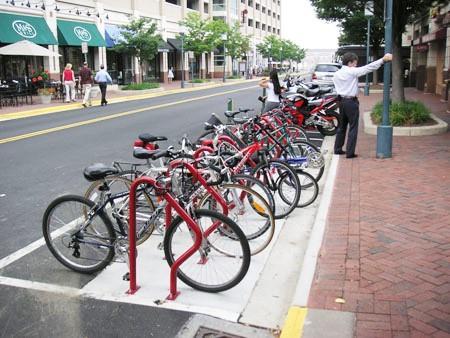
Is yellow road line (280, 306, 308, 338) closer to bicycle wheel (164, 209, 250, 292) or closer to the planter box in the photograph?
bicycle wheel (164, 209, 250, 292)

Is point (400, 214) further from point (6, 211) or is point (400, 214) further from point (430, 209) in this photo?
point (6, 211)

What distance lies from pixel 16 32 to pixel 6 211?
23.9 metres

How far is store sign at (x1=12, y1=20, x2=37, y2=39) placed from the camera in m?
28.5

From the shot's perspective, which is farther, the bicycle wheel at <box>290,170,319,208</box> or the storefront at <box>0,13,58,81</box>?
the storefront at <box>0,13,58,81</box>

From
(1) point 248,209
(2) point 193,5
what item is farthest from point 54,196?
(2) point 193,5

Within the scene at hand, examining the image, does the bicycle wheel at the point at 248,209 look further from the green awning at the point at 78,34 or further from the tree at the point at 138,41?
the green awning at the point at 78,34

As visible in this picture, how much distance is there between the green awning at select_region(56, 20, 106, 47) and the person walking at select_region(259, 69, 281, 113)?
2421 centimetres

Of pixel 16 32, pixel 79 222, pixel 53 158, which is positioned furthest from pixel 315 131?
pixel 16 32

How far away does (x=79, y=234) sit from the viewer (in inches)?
203

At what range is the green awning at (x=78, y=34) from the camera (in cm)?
3278

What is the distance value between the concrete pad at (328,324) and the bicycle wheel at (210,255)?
2.64 feet

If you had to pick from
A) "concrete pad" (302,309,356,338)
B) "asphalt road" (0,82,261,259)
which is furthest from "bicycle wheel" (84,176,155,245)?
"concrete pad" (302,309,356,338)

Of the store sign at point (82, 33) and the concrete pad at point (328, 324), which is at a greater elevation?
the store sign at point (82, 33)

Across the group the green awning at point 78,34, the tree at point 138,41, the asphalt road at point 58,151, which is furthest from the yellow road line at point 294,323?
the green awning at point 78,34
